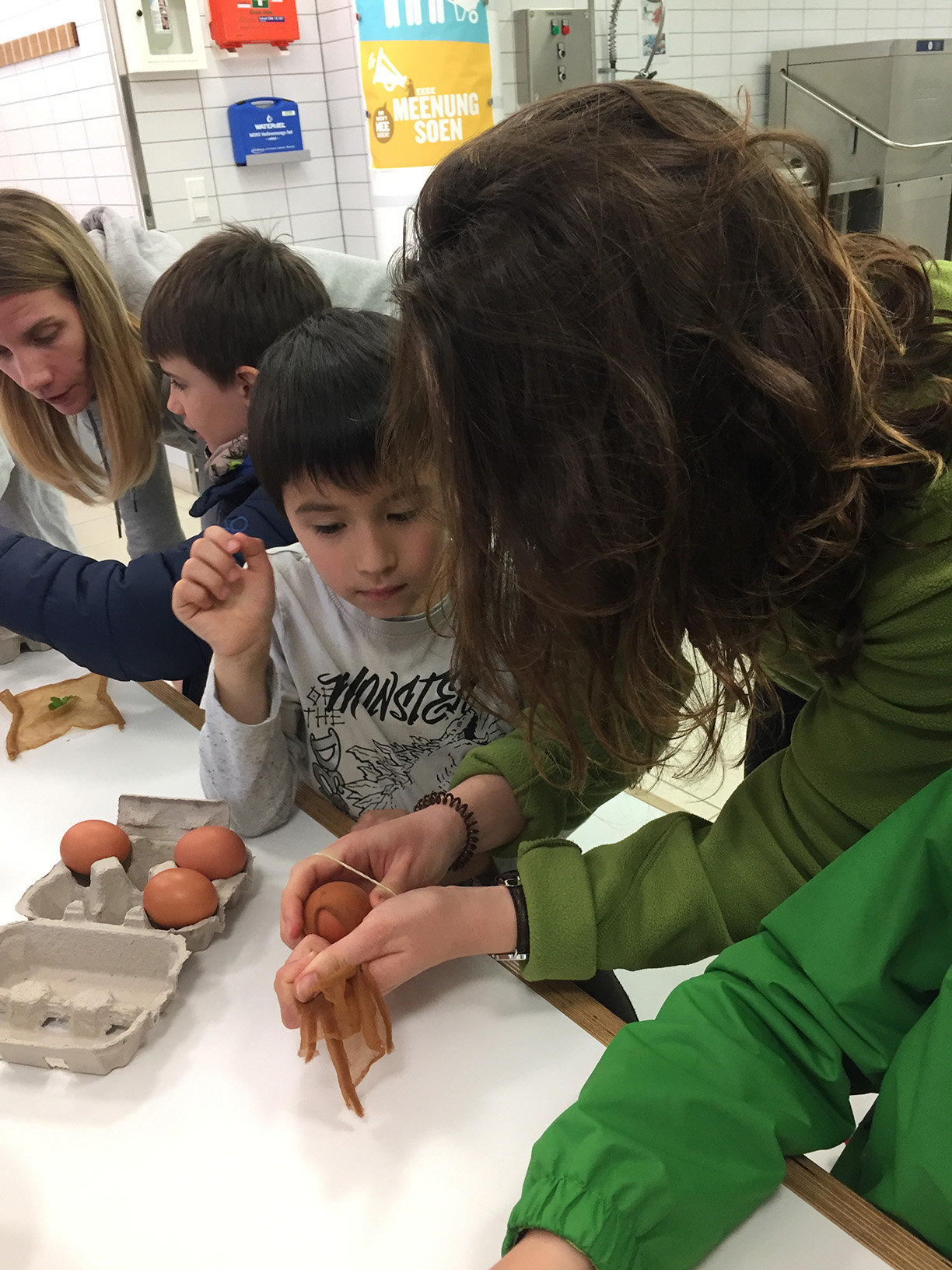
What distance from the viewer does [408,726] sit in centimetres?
114

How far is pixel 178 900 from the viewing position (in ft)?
2.69

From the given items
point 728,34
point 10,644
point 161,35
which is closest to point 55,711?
point 10,644

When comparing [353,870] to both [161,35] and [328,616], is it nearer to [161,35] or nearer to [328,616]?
[328,616]

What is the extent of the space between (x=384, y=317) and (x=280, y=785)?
0.51 meters

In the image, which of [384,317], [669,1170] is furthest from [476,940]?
[384,317]

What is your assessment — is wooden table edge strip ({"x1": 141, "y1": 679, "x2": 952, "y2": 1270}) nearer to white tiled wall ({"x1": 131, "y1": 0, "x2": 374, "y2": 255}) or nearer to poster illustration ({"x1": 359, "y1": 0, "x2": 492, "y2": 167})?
poster illustration ({"x1": 359, "y1": 0, "x2": 492, "y2": 167})

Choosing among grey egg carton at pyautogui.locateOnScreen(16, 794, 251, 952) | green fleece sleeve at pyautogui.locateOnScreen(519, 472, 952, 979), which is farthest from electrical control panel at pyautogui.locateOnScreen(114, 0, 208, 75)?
green fleece sleeve at pyautogui.locateOnScreen(519, 472, 952, 979)

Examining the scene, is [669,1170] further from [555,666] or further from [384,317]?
[384,317]

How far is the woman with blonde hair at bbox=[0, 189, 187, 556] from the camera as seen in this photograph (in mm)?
1454

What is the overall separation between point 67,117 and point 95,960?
12.2 feet

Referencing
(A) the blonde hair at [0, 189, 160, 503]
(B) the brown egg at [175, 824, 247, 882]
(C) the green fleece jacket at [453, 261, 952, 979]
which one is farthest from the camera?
(A) the blonde hair at [0, 189, 160, 503]

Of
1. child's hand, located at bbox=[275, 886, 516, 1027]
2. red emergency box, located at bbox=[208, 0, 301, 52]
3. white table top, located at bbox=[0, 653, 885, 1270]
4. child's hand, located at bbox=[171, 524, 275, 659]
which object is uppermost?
red emergency box, located at bbox=[208, 0, 301, 52]

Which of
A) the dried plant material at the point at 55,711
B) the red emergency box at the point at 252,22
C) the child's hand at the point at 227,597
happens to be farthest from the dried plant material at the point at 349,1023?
the red emergency box at the point at 252,22

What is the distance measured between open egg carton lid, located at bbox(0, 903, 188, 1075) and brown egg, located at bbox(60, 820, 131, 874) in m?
0.07
